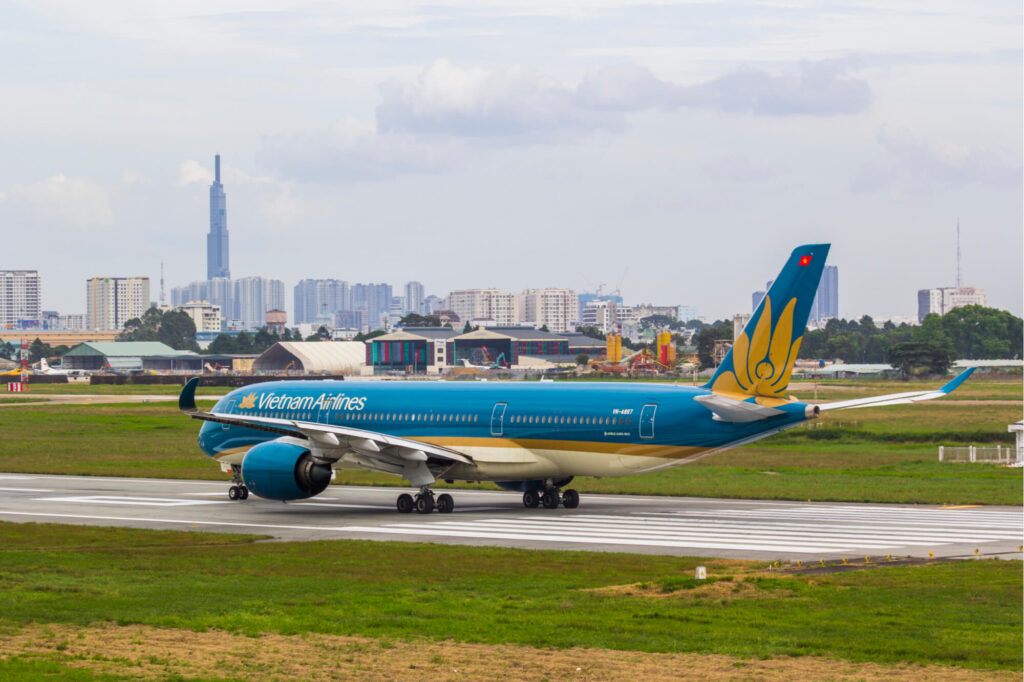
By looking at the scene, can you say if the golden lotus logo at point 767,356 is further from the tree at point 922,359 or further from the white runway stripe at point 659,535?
the tree at point 922,359

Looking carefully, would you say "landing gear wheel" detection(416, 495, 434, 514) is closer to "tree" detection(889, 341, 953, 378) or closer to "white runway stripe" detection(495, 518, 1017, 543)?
"white runway stripe" detection(495, 518, 1017, 543)

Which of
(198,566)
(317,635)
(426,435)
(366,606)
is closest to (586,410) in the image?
(426,435)

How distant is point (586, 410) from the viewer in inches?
1467

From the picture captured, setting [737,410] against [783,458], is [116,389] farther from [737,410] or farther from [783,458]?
[737,410]

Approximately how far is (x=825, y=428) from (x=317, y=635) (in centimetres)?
5730

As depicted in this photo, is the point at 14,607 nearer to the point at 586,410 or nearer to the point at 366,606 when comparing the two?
the point at 366,606

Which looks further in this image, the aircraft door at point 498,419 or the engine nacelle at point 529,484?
the engine nacelle at point 529,484

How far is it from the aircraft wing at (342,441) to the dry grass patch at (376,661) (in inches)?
746

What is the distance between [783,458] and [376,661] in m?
43.9

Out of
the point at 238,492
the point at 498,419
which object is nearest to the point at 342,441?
the point at 498,419

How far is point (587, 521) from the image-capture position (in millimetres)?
35156

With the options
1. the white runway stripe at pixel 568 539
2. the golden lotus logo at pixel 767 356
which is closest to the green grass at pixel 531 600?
the white runway stripe at pixel 568 539

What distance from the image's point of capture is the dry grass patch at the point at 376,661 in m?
16.2

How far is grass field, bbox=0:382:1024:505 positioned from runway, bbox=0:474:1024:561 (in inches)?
141
